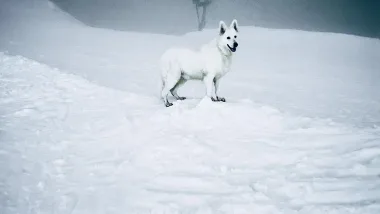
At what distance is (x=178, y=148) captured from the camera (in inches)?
167

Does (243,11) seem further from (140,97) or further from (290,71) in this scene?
(140,97)

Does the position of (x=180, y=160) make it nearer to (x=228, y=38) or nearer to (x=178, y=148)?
(x=178, y=148)

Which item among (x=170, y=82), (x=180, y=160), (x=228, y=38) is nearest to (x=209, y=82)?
(x=170, y=82)

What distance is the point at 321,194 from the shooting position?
2941 mm

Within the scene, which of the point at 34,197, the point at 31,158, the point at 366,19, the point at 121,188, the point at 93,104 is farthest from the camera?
the point at 366,19

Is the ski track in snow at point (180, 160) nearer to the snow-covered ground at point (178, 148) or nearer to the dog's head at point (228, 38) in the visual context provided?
the snow-covered ground at point (178, 148)

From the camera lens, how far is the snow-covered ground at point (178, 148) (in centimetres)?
297

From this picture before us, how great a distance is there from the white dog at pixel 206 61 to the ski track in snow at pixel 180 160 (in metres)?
0.55

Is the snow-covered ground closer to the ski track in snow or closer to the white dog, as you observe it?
the ski track in snow

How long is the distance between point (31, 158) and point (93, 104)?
2.51m

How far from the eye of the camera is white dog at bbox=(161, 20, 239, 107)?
5.64 meters

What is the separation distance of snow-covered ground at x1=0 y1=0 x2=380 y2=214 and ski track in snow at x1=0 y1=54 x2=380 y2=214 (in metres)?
0.02

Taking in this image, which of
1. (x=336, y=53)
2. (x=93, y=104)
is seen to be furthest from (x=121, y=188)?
(x=336, y=53)

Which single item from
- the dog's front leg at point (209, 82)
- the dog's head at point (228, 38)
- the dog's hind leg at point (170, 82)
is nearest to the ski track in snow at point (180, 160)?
the dog's hind leg at point (170, 82)
